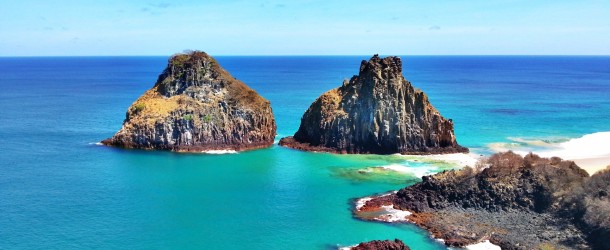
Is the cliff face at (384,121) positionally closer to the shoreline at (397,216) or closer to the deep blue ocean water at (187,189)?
the deep blue ocean water at (187,189)

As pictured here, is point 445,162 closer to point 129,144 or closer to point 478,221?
point 478,221

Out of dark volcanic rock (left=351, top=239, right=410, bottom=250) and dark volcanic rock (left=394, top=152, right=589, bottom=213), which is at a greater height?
dark volcanic rock (left=394, top=152, right=589, bottom=213)

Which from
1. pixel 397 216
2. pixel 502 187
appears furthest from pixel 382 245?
pixel 502 187

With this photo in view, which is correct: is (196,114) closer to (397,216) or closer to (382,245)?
(397,216)

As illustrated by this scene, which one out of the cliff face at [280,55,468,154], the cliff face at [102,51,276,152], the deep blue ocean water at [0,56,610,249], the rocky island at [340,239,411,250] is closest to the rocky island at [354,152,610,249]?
the deep blue ocean water at [0,56,610,249]

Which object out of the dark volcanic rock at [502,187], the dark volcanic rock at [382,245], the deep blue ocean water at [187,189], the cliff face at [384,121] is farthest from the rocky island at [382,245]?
the cliff face at [384,121]

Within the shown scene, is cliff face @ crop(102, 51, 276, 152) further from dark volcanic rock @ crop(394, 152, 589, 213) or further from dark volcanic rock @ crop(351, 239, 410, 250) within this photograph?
dark volcanic rock @ crop(351, 239, 410, 250)

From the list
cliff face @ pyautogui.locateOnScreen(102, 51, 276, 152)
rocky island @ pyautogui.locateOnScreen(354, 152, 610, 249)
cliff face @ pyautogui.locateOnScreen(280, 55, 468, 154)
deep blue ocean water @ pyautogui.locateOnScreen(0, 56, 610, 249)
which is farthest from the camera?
cliff face @ pyautogui.locateOnScreen(102, 51, 276, 152)

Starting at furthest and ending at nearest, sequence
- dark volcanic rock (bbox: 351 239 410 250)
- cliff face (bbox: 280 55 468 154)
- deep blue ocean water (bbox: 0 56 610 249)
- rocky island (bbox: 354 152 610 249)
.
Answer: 1. cliff face (bbox: 280 55 468 154)
2. deep blue ocean water (bbox: 0 56 610 249)
3. rocky island (bbox: 354 152 610 249)
4. dark volcanic rock (bbox: 351 239 410 250)
